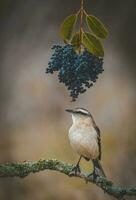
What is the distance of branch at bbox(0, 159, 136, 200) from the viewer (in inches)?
127

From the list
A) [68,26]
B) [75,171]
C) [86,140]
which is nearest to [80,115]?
[86,140]

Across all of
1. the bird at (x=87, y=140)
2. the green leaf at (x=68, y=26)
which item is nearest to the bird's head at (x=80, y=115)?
the bird at (x=87, y=140)

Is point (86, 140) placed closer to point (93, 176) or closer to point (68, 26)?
point (93, 176)

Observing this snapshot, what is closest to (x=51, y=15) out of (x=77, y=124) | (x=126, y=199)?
(x=77, y=124)

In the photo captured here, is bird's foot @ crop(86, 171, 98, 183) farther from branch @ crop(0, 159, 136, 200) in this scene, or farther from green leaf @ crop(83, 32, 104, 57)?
green leaf @ crop(83, 32, 104, 57)

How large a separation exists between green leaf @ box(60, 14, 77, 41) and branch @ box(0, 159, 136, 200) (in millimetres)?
435

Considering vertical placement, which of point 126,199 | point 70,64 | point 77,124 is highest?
point 70,64

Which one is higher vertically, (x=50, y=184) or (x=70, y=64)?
(x=70, y=64)

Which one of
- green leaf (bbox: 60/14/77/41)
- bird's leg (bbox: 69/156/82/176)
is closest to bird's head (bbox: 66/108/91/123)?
bird's leg (bbox: 69/156/82/176)

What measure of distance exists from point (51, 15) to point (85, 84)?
279 millimetres

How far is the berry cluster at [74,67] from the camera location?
3232 millimetres

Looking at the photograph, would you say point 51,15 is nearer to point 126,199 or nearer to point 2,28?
point 2,28

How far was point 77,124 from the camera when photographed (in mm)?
3270

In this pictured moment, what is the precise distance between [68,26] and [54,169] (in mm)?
499
